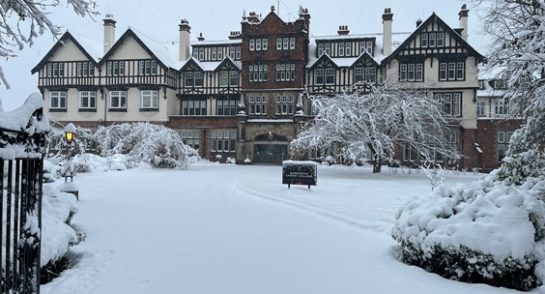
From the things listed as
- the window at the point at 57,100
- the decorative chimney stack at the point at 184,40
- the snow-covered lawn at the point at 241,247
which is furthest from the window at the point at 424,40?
the window at the point at 57,100

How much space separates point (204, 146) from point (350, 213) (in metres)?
31.2

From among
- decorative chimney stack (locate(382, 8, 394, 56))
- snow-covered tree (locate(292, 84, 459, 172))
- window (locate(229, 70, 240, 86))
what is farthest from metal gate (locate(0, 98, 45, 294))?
window (locate(229, 70, 240, 86))

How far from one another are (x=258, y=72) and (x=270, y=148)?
6949 millimetres

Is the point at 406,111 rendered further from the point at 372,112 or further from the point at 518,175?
the point at 518,175

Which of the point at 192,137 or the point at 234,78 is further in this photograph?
the point at 234,78

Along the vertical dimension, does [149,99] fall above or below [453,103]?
above

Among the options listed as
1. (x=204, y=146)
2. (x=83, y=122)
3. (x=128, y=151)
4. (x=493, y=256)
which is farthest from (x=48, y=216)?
(x=83, y=122)

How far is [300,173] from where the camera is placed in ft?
56.7

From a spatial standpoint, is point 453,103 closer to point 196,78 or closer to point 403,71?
point 403,71

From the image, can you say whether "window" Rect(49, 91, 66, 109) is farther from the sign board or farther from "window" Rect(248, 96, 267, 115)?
the sign board

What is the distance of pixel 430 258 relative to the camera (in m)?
6.83

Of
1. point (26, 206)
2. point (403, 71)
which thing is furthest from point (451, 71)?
point (26, 206)

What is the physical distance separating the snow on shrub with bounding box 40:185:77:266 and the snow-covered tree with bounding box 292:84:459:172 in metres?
19.7

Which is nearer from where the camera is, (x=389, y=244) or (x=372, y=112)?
(x=389, y=244)
